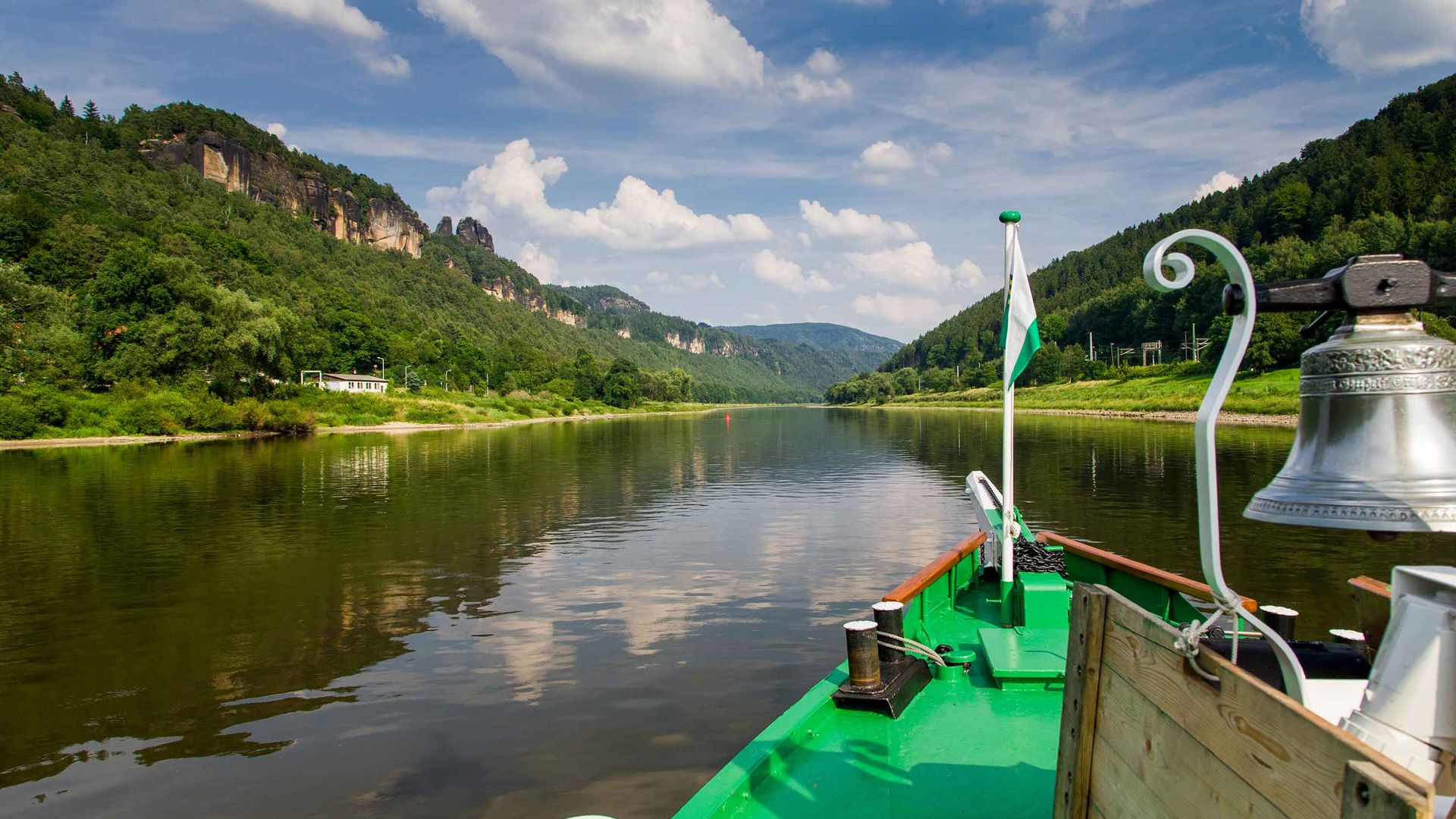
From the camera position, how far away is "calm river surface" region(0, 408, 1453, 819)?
8375 millimetres

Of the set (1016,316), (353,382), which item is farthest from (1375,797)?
(353,382)

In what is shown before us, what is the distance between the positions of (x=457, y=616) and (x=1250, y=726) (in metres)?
13.8

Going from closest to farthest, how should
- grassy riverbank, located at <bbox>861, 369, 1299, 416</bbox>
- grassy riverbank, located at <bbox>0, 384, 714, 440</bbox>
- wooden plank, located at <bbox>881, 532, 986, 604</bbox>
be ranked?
wooden plank, located at <bbox>881, 532, 986, 604</bbox>, grassy riverbank, located at <bbox>0, 384, 714, 440</bbox>, grassy riverbank, located at <bbox>861, 369, 1299, 416</bbox>

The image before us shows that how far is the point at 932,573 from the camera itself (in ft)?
31.4

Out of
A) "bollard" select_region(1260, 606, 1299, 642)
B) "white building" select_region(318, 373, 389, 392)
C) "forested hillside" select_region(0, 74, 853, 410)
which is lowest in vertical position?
"bollard" select_region(1260, 606, 1299, 642)

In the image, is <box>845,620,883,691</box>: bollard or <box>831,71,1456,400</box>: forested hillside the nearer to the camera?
<box>845,620,883,691</box>: bollard

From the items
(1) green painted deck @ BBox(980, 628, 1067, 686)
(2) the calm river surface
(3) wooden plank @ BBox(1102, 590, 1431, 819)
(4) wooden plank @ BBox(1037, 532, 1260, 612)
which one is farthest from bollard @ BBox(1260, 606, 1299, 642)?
(2) the calm river surface

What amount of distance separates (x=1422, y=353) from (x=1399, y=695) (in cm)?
113

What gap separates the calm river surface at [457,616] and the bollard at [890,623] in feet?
7.53

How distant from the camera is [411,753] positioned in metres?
8.73

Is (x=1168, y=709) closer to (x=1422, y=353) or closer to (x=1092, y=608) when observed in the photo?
(x=1092, y=608)

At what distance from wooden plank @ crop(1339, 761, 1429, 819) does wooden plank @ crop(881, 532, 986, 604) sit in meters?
6.07

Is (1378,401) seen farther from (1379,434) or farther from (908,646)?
(908,646)

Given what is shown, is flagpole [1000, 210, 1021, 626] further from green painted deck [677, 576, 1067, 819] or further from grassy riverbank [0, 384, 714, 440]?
grassy riverbank [0, 384, 714, 440]
